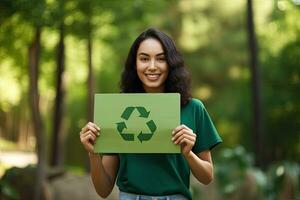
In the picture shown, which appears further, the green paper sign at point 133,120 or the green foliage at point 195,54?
the green foliage at point 195,54

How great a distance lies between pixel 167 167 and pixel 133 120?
245 millimetres

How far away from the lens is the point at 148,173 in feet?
7.85

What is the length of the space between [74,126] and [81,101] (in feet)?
3.24

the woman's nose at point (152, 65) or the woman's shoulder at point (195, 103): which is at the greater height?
the woman's nose at point (152, 65)

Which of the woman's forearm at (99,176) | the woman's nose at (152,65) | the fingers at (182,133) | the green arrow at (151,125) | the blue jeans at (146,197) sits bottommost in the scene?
the blue jeans at (146,197)

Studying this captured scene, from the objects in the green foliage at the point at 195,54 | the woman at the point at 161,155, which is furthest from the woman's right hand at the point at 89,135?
the green foliage at the point at 195,54

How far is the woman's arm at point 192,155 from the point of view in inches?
89.9

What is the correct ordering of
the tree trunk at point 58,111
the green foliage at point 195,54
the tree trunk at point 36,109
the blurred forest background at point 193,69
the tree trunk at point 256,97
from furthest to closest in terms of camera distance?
the tree trunk at point 256,97 → the tree trunk at point 58,111 → the green foliage at point 195,54 → the blurred forest background at point 193,69 → the tree trunk at point 36,109

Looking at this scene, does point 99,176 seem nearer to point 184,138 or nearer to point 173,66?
point 184,138

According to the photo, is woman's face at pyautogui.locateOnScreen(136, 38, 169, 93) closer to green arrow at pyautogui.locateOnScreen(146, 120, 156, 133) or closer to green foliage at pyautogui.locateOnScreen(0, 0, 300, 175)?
green arrow at pyautogui.locateOnScreen(146, 120, 156, 133)

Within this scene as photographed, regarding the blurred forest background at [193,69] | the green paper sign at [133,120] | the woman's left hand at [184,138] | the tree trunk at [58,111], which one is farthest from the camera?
the tree trunk at [58,111]

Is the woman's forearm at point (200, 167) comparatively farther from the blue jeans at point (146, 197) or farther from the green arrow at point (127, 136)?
the green arrow at point (127, 136)

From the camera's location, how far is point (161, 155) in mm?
2445

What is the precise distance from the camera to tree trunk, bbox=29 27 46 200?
7.57m
